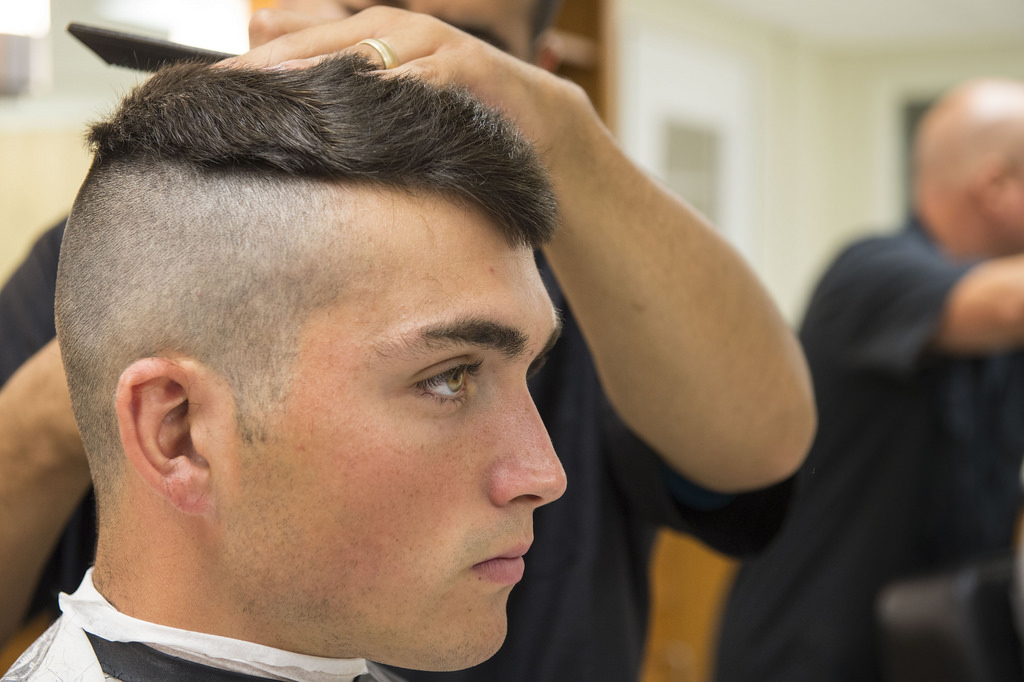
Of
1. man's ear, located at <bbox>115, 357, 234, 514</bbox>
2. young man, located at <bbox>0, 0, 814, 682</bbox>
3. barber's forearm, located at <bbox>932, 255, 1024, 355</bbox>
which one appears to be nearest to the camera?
man's ear, located at <bbox>115, 357, 234, 514</bbox>

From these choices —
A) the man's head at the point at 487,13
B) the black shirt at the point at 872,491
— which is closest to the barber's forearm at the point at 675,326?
the man's head at the point at 487,13

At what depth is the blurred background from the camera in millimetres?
2762

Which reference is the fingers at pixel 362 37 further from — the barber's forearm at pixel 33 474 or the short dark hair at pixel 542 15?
the barber's forearm at pixel 33 474

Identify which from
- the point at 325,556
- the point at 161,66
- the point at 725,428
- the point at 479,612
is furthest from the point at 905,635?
the point at 161,66

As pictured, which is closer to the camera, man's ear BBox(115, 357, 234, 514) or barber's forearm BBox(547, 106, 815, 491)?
man's ear BBox(115, 357, 234, 514)

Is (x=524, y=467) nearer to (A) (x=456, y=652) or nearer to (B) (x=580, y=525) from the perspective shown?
(A) (x=456, y=652)

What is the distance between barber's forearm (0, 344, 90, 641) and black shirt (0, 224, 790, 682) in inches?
1.1

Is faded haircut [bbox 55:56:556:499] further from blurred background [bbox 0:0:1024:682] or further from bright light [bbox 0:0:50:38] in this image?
blurred background [bbox 0:0:1024:682]

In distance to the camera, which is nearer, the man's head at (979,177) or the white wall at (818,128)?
the man's head at (979,177)

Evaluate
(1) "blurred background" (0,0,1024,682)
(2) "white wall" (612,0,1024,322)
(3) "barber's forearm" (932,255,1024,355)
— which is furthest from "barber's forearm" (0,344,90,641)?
(2) "white wall" (612,0,1024,322)

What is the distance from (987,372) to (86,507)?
1.87 metres

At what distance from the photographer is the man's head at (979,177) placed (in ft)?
7.67

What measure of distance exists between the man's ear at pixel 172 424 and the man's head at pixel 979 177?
2188 millimetres

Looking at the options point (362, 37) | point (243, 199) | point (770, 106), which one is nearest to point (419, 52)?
point (362, 37)
